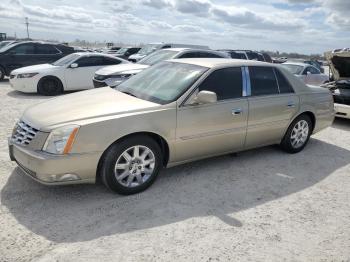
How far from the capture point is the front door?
4.31 metres

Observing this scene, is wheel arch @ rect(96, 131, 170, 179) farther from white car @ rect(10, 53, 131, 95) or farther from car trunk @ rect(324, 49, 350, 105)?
white car @ rect(10, 53, 131, 95)

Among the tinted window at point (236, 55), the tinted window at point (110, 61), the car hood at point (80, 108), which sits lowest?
the car hood at point (80, 108)

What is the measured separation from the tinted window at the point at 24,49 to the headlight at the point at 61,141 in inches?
444

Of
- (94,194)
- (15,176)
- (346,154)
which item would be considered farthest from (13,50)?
(346,154)

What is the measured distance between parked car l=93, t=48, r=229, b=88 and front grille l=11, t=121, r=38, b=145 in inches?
188

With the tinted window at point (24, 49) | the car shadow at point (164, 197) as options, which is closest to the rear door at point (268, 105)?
the car shadow at point (164, 197)

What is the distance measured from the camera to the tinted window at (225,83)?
458 cm

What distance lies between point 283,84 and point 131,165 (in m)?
2.99

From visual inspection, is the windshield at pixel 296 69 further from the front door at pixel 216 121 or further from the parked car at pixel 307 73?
the front door at pixel 216 121

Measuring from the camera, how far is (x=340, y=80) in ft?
29.5

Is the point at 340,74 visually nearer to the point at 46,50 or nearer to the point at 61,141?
the point at 61,141

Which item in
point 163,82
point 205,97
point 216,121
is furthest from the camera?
point 163,82

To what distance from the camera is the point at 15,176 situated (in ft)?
14.2

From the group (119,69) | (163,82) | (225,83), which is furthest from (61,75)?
(225,83)
